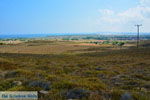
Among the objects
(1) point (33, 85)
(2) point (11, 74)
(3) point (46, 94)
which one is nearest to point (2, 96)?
(3) point (46, 94)

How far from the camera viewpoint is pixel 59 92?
8.16m

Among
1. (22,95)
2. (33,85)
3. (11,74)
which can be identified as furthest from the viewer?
(11,74)

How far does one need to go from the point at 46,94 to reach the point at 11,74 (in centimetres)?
668

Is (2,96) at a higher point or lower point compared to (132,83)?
higher

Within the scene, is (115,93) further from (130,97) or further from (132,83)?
(132,83)

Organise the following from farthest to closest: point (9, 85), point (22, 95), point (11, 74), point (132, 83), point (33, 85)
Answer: point (11, 74) < point (132, 83) < point (9, 85) < point (33, 85) < point (22, 95)

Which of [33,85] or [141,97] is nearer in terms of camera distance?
[141,97]

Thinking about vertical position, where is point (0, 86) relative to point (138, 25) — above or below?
below

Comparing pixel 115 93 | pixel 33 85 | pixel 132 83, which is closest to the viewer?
pixel 115 93

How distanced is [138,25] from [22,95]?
2813 inches

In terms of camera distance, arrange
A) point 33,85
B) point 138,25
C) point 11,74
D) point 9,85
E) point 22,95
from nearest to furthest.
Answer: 1. point 22,95
2. point 33,85
3. point 9,85
4. point 11,74
5. point 138,25

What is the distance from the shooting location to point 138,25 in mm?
74312

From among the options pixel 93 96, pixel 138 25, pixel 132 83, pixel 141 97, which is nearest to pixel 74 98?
pixel 93 96

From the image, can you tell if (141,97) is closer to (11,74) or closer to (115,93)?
(115,93)
